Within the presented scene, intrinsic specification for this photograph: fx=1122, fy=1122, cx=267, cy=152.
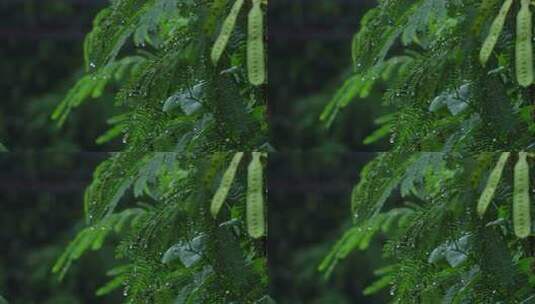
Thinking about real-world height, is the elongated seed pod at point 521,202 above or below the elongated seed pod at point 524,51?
below

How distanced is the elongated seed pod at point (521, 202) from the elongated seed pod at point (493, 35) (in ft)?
1.02

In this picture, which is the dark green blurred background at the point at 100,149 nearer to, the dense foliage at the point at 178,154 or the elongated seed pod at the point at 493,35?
the dense foliage at the point at 178,154

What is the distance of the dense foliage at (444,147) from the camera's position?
121 inches

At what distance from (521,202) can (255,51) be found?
2.68 ft

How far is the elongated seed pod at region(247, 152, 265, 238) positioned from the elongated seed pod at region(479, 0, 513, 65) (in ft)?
2.26

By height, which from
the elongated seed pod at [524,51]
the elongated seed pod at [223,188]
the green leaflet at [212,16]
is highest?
the green leaflet at [212,16]

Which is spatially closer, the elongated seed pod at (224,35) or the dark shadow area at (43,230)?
the elongated seed pod at (224,35)

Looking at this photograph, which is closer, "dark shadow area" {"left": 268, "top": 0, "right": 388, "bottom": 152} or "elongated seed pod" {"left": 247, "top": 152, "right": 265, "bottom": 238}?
"elongated seed pod" {"left": 247, "top": 152, "right": 265, "bottom": 238}

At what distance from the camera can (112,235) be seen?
3102 millimetres

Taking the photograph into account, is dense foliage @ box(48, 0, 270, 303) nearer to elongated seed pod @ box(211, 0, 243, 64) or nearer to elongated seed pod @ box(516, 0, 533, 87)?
elongated seed pod @ box(211, 0, 243, 64)

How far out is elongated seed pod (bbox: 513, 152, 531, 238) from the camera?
2990 millimetres

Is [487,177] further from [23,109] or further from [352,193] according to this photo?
[23,109]

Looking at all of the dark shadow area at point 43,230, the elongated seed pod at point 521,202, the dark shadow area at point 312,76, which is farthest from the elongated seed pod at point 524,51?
the dark shadow area at point 43,230

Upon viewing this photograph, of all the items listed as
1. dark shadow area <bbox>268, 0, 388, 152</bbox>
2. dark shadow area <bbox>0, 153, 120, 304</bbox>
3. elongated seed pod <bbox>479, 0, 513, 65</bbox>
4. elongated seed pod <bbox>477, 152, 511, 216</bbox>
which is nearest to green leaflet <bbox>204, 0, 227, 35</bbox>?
dark shadow area <bbox>268, 0, 388, 152</bbox>
